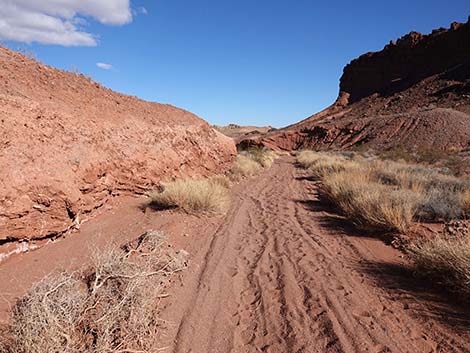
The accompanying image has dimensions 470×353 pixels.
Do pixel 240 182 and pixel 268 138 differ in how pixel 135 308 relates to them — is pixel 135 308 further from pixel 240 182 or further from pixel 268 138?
pixel 268 138

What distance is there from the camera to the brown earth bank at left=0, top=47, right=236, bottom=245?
14.0 ft

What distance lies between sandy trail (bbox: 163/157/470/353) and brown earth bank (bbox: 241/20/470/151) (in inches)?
1054

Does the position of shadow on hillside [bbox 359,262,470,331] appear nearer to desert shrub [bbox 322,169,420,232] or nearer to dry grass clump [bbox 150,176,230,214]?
desert shrub [bbox 322,169,420,232]

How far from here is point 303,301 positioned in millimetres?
3584

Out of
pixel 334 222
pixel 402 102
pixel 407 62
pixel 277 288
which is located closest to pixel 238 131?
pixel 407 62

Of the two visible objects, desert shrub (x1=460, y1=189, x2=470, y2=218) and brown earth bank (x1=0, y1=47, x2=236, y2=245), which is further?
desert shrub (x1=460, y1=189, x2=470, y2=218)

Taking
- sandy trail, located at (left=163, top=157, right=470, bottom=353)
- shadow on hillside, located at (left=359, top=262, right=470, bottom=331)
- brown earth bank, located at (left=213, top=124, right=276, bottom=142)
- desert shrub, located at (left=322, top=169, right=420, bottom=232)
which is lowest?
shadow on hillside, located at (left=359, top=262, right=470, bottom=331)

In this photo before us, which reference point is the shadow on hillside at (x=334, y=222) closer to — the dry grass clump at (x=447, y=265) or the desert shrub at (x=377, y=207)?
the desert shrub at (x=377, y=207)

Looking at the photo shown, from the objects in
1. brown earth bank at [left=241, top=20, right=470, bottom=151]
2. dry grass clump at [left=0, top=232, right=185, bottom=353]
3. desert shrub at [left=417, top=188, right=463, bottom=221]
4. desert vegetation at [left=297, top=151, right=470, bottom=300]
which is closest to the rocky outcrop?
brown earth bank at [left=241, top=20, right=470, bottom=151]

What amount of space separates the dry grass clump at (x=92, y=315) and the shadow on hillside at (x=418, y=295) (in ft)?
8.98

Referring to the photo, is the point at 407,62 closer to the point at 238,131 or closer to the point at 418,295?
the point at 238,131

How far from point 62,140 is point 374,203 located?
5967 millimetres

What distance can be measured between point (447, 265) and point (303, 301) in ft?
6.04

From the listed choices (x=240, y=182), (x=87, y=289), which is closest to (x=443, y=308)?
(x=87, y=289)
